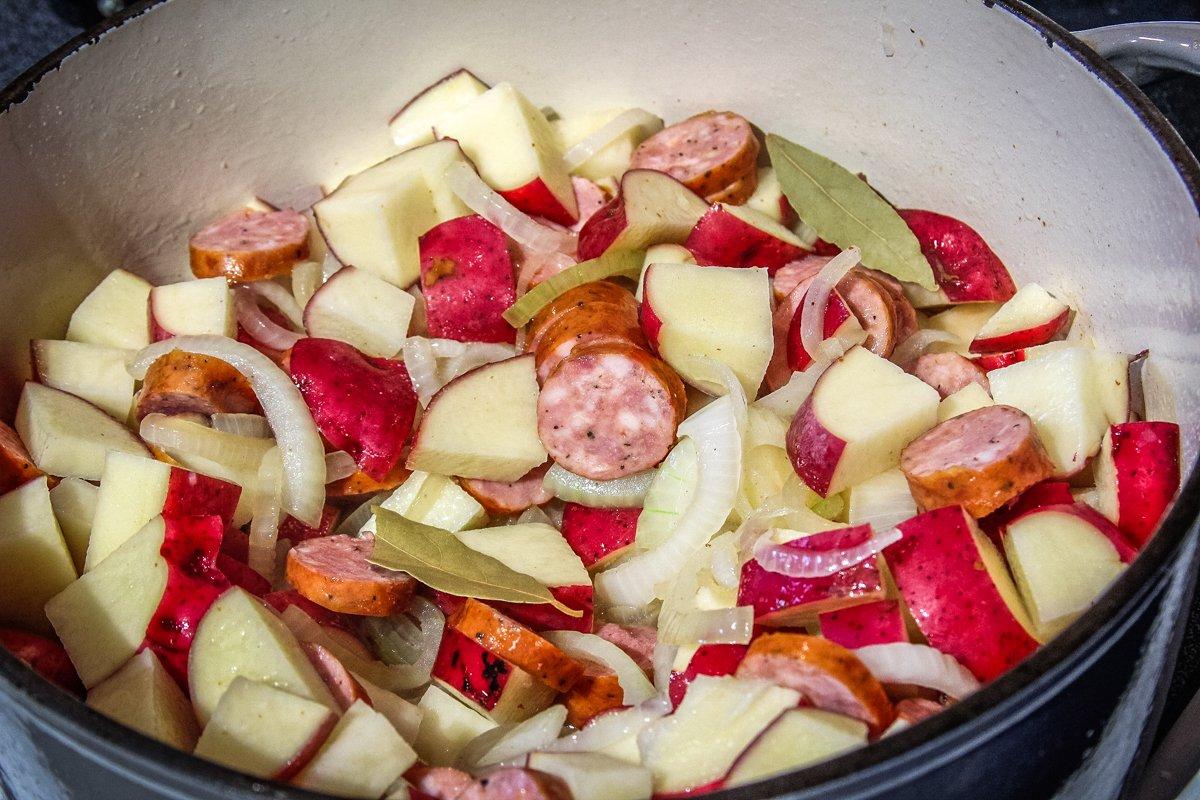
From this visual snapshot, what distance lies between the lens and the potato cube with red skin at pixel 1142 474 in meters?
1.67

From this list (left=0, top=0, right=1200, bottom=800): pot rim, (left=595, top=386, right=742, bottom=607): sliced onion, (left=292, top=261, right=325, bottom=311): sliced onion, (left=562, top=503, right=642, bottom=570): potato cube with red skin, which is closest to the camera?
(left=0, top=0, right=1200, bottom=800): pot rim

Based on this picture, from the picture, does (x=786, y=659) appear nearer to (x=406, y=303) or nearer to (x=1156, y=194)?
(x=1156, y=194)

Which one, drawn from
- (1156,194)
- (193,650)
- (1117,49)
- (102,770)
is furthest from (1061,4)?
(102,770)

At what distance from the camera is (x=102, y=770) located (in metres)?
1.25

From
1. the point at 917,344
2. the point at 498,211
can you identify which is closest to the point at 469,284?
the point at 498,211

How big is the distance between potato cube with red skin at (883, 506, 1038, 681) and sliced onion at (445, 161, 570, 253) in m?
0.99

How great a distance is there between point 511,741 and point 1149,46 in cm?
152

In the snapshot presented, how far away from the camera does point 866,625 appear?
157 centimetres

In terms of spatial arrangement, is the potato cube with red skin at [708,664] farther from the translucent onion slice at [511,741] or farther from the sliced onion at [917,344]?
the sliced onion at [917,344]

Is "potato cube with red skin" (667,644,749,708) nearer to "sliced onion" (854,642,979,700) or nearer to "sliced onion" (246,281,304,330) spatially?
"sliced onion" (854,642,979,700)

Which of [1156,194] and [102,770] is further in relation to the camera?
[1156,194]

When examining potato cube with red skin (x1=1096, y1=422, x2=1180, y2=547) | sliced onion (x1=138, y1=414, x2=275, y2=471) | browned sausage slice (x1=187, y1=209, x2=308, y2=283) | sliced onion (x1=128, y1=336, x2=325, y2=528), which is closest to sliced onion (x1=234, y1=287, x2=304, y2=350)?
browned sausage slice (x1=187, y1=209, x2=308, y2=283)

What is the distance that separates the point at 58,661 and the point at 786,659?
109 cm

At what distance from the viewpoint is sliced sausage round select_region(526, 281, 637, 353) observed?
2074 mm
